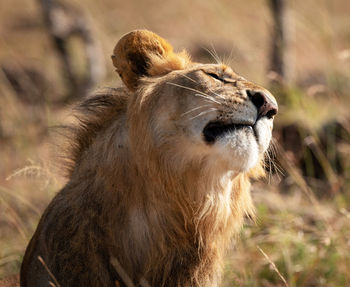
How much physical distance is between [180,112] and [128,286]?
788 mm

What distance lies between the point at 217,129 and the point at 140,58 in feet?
2.05

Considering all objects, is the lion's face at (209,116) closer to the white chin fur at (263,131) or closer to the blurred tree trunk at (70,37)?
the white chin fur at (263,131)

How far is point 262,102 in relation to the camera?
2.62 metres

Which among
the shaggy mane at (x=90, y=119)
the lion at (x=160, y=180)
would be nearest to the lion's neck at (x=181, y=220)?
the lion at (x=160, y=180)

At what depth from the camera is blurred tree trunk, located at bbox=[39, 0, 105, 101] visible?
980 centimetres

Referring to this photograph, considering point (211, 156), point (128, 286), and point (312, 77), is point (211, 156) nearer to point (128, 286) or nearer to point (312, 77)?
point (128, 286)

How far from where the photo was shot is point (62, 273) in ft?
9.43

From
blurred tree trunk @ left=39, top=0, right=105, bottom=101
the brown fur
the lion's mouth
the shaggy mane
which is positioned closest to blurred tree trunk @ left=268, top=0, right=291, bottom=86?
blurred tree trunk @ left=39, top=0, right=105, bottom=101

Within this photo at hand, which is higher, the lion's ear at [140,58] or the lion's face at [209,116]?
the lion's ear at [140,58]

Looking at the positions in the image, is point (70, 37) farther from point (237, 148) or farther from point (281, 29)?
point (237, 148)

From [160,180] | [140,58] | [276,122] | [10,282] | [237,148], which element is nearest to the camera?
[237,148]

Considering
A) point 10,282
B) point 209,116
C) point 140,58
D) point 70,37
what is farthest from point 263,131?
point 70,37

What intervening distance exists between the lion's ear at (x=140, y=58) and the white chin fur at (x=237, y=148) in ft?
1.90

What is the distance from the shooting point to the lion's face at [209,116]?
257 cm
